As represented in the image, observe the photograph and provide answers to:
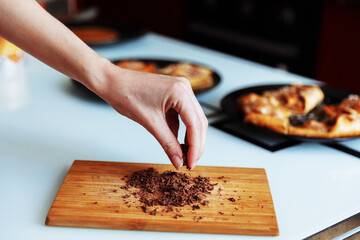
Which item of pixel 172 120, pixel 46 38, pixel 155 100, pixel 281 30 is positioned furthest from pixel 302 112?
pixel 281 30

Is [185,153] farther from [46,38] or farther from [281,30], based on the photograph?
[281,30]

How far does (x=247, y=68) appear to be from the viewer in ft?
6.34

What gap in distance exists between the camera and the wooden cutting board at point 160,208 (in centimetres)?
83

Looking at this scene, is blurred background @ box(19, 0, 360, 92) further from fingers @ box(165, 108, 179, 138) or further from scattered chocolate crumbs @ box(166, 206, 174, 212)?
scattered chocolate crumbs @ box(166, 206, 174, 212)

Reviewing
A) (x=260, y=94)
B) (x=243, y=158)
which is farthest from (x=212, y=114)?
(x=243, y=158)

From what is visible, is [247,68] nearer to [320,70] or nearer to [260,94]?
[260,94]

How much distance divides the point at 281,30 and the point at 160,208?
9.93 ft

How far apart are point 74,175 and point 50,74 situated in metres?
0.91

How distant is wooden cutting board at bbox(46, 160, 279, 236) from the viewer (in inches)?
32.9

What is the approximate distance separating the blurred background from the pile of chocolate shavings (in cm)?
184

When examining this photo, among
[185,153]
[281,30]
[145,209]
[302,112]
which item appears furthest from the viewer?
[281,30]

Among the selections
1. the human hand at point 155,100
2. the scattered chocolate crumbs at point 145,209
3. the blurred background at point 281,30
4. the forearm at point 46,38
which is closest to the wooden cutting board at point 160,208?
the scattered chocolate crumbs at point 145,209

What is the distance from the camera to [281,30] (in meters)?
3.64

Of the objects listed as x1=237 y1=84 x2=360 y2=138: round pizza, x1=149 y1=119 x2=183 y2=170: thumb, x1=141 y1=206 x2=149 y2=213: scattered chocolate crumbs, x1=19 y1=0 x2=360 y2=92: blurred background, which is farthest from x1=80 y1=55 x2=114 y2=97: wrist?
x1=19 y1=0 x2=360 y2=92: blurred background
